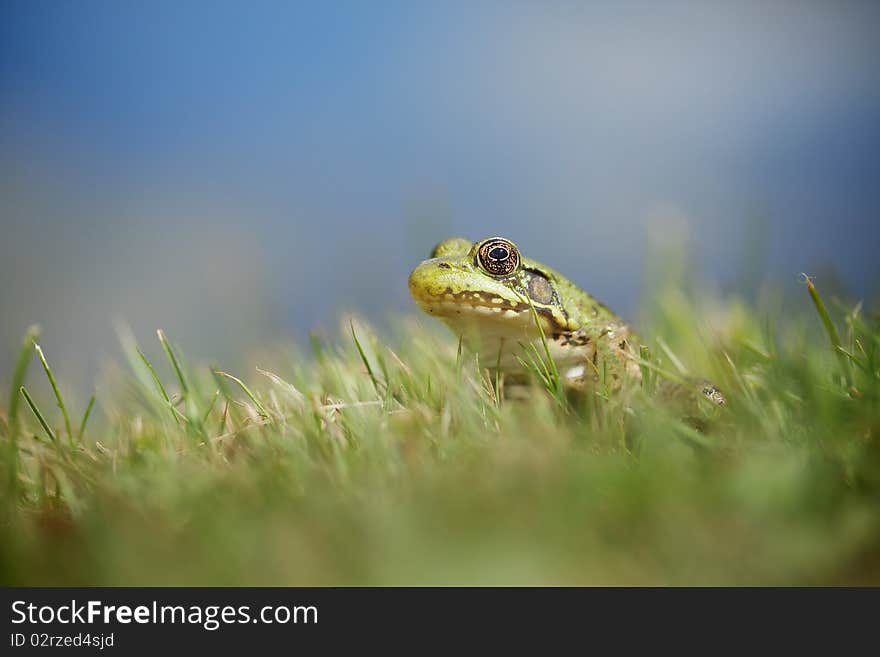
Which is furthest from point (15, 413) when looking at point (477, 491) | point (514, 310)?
point (514, 310)

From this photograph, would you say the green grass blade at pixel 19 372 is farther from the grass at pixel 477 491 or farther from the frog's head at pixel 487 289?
the frog's head at pixel 487 289

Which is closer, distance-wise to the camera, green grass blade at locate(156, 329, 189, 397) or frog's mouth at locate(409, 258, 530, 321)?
green grass blade at locate(156, 329, 189, 397)

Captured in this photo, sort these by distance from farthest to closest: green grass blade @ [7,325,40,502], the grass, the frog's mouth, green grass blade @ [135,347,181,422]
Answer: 1. the frog's mouth
2. green grass blade @ [135,347,181,422]
3. green grass blade @ [7,325,40,502]
4. the grass

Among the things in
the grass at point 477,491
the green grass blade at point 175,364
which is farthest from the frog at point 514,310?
the green grass blade at point 175,364

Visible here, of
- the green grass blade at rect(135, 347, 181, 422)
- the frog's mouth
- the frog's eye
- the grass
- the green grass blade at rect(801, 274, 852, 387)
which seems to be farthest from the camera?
the frog's eye

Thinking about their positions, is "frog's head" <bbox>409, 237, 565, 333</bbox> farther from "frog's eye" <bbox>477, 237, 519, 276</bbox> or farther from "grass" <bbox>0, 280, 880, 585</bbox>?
"grass" <bbox>0, 280, 880, 585</bbox>

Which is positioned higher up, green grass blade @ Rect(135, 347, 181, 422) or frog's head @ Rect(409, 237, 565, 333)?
frog's head @ Rect(409, 237, 565, 333)

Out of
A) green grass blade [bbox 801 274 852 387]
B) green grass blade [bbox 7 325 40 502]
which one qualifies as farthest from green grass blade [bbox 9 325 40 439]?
green grass blade [bbox 801 274 852 387]
